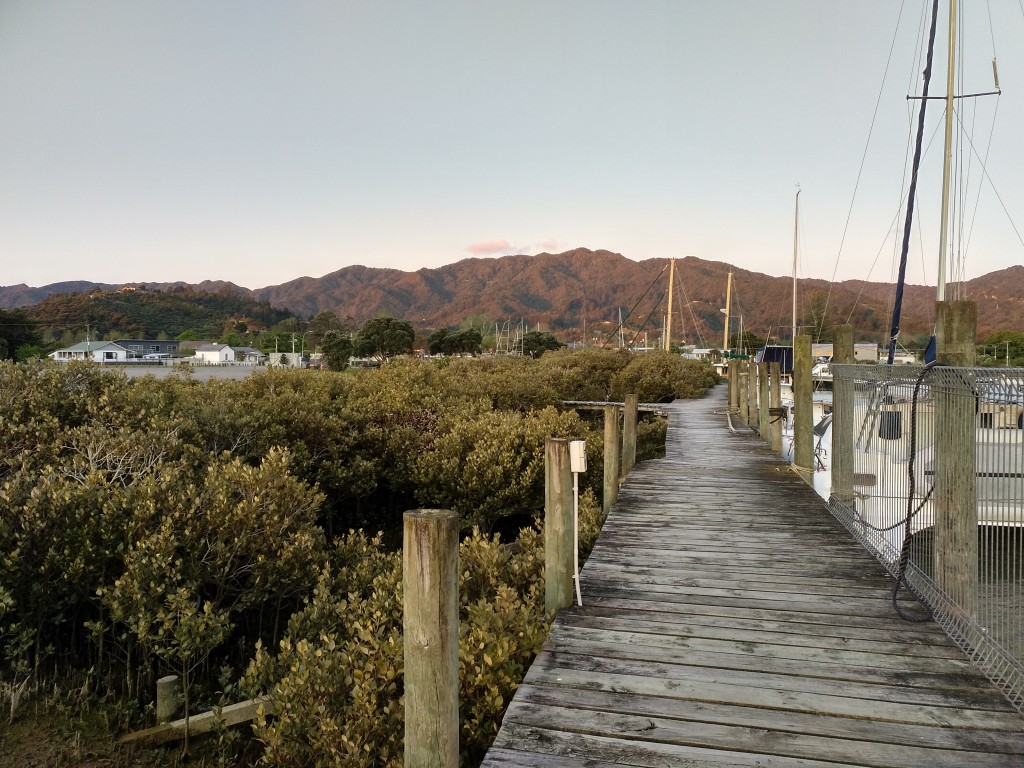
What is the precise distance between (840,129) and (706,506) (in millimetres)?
24896

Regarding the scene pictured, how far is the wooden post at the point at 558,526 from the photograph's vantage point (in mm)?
3877

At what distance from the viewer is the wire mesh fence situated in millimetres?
2943

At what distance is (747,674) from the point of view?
3.10 meters

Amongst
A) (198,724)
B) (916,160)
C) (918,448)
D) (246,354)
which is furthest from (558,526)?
(246,354)

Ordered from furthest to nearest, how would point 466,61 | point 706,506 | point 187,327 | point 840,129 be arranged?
1. point 187,327
2. point 840,129
3. point 466,61
4. point 706,506

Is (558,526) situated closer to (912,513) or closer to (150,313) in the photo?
(912,513)

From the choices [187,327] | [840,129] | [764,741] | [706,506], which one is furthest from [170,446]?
[187,327]

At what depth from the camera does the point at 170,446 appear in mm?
7188

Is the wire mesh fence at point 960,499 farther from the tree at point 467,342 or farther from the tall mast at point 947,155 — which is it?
the tree at point 467,342

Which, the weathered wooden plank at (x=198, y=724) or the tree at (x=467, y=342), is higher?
the tree at (x=467, y=342)

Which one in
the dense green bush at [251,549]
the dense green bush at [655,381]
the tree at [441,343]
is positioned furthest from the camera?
the tree at [441,343]

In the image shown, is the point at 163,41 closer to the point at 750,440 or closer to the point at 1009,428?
the point at 750,440

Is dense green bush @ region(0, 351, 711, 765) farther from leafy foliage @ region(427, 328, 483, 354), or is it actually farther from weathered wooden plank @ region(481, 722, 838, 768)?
leafy foliage @ region(427, 328, 483, 354)

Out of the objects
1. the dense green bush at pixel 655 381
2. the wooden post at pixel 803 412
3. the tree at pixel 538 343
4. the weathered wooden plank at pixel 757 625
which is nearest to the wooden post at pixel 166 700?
the weathered wooden plank at pixel 757 625
